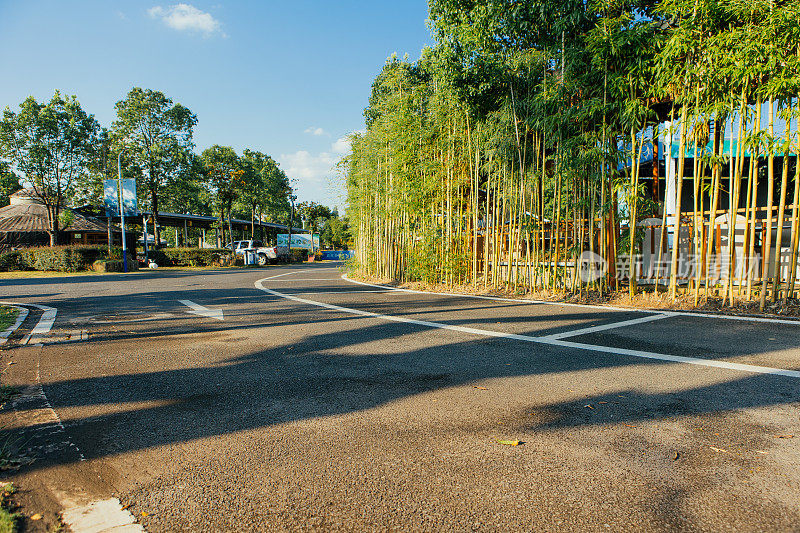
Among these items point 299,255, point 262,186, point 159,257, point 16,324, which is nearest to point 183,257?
point 159,257

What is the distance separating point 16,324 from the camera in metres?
5.46

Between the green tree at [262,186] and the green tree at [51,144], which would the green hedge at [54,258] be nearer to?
the green tree at [51,144]

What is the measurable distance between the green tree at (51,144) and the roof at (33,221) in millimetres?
1566

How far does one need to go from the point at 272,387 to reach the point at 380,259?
10340mm

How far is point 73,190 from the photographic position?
2525 centimetres

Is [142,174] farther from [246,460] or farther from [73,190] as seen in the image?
[246,460]

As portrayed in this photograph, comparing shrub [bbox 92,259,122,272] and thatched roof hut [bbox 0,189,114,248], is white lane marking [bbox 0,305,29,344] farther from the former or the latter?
thatched roof hut [bbox 0,189,114,248]

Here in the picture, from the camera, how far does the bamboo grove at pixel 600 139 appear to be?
18.3ft

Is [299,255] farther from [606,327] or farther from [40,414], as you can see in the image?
[40,414]

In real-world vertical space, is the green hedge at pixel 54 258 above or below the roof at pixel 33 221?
below

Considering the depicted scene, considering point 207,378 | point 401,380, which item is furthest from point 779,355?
point 207,378

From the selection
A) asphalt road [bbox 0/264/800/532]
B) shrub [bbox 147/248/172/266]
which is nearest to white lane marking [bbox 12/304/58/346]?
asphalt road [bbox 0/264/800/532]

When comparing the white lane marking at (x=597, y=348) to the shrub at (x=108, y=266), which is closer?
the white lane marking at (x=597, y=348)

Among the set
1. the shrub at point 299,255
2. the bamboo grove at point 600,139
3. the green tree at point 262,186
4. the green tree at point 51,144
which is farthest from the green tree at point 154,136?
the bamboo grove at point 600,139
